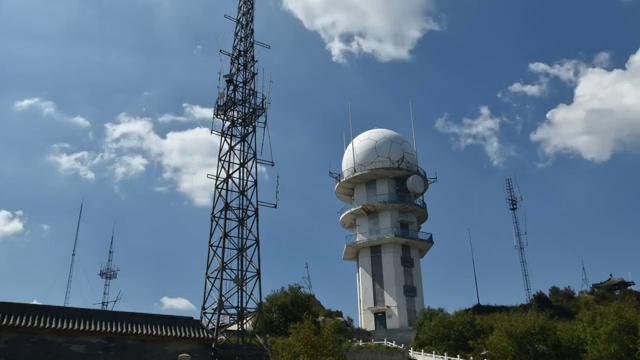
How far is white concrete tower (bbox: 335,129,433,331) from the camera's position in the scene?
5344 centimetres

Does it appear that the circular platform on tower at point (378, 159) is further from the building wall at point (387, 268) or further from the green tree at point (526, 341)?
the green tree at point (526, 341)

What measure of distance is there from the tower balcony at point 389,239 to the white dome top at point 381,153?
640 cm

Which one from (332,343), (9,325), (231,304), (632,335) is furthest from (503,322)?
(9,325)

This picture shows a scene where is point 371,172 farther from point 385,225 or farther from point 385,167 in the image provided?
point 385,225

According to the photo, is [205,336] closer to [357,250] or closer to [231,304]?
[231,304]

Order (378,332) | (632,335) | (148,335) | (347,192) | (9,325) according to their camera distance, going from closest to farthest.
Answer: (9,325), (148,335), (632,335), (378,332), (347,192)

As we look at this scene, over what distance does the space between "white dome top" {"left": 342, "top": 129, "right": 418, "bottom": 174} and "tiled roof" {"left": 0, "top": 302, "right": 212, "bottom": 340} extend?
32041mm

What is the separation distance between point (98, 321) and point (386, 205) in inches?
1299

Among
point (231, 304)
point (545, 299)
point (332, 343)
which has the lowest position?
point (332, 343)

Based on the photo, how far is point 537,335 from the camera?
34375mm

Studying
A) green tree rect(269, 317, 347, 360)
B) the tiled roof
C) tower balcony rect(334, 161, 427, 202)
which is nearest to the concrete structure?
the tiled roof

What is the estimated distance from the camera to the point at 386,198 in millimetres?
55531

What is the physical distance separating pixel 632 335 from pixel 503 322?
7.09 metres

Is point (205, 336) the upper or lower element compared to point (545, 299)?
lower
